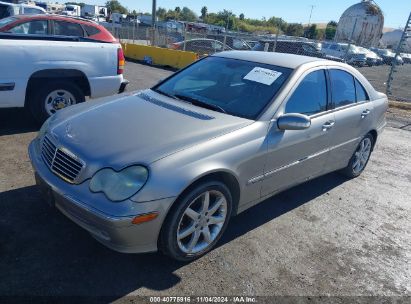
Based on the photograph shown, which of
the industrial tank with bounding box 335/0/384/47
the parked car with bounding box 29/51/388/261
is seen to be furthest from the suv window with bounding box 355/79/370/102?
the industrial tank with bounding box 335/0/384/47

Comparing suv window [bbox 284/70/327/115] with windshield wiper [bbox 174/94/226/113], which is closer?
windshield wiper [bbox 174/94/226/113]

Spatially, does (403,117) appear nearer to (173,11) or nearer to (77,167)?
(77,167)

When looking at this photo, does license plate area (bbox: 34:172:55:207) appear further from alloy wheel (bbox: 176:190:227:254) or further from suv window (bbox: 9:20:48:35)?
suv window (bbox: 9:20:48:35)

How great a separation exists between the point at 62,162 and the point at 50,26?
713 cm

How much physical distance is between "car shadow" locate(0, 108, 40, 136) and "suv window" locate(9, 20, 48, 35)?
3105 mm

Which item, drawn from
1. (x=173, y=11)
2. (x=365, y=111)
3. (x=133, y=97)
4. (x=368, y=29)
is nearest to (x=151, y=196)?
(x=133, y=97)

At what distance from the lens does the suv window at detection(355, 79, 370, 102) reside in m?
4.70

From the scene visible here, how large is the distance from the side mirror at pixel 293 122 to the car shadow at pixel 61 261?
1.12 metres

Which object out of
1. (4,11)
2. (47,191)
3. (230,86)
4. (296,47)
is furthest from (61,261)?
(296,47)

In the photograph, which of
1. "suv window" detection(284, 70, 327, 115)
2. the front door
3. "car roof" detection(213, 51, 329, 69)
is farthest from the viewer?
"car roof" detection(213, 51, 329, 69)

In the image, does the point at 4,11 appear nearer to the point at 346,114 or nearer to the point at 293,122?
the point at 346,114

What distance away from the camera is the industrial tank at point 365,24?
3912cm

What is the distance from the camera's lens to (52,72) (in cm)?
530

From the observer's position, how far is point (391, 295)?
9.75 feet
